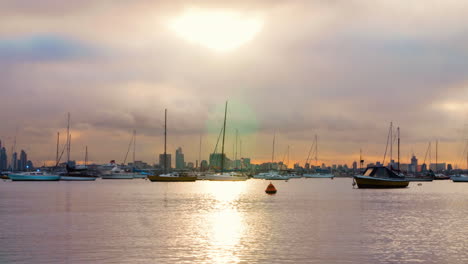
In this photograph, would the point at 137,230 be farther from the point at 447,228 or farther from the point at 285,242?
the point at 447,228

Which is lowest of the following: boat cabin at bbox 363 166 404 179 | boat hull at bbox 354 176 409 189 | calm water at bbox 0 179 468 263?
calm water at bbox 0 179 468 263

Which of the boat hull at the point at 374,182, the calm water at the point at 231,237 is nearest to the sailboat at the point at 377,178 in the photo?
the boat hull at the point at 374,182

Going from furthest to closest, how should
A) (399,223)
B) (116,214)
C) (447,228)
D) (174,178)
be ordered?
(174,178)
(116,214)
(399,223)
(447,228)

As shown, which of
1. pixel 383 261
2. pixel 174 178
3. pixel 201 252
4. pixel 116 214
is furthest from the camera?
pixel 174 178

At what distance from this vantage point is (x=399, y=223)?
48.8 m

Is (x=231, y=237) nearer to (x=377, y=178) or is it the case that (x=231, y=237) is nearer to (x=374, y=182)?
(x=377, y=178)

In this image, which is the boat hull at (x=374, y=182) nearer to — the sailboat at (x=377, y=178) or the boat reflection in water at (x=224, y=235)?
the sailboat at (x=377, y=178)

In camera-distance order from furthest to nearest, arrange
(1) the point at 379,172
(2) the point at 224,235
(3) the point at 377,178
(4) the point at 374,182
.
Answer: (4) the point at 374,182 < (3) the point at 377,178 < (1) the point at 379,172 < (2) the point at 224,235

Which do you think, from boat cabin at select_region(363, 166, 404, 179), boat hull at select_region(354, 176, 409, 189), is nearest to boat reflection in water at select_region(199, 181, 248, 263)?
boat cabin at select_region(363, 166, 404, 179)

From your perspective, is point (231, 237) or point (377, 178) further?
point (377, 178)

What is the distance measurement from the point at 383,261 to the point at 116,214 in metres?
34.5

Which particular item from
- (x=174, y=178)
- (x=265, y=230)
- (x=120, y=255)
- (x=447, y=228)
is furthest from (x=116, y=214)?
(x=174, y=178)

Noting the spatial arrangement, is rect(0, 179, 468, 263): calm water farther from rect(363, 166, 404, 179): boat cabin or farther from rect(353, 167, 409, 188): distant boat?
rect(353, 167, 409, 188): distant boat

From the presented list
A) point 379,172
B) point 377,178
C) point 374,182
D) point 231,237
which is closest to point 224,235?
point 231,237
